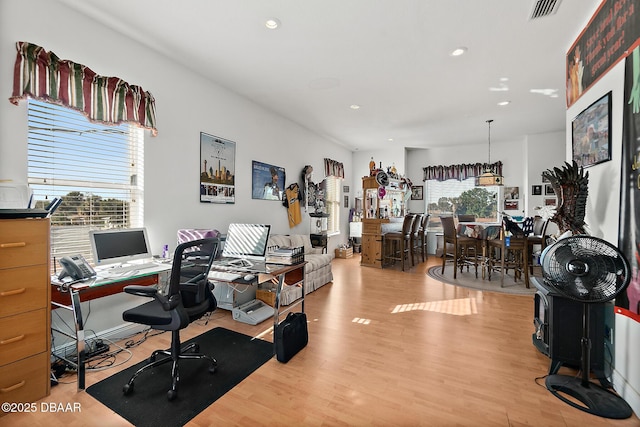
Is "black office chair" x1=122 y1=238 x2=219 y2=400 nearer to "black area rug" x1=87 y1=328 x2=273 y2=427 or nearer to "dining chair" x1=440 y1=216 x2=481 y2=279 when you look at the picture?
"black area rug" x1=87 y1=328 x2=273 y2=427

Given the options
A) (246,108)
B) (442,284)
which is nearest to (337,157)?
(246,108)

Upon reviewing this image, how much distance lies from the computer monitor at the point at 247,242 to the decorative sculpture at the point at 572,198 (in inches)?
101

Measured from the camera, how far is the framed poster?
379 cm

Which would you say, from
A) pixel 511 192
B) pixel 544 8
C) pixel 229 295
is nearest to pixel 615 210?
pixel 544 8

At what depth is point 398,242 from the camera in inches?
262

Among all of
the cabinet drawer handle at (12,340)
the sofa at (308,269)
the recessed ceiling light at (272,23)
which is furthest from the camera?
the sofa at (308,269)

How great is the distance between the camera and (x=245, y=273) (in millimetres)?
2564

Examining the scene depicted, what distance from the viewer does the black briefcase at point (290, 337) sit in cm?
242

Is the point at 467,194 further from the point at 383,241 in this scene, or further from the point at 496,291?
the point at 496,291

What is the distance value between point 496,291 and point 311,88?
419cm

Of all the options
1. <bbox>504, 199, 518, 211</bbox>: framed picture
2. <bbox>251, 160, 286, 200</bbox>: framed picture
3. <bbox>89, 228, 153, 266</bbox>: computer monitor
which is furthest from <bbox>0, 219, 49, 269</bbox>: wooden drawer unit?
<bbox>504, 199, 518, 211</bbox>: framed picture

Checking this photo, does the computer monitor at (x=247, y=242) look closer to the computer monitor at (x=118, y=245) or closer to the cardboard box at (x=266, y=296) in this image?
the computer monitor at (x=118, y=245)

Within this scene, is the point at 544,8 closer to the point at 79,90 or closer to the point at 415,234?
the point at 79,90

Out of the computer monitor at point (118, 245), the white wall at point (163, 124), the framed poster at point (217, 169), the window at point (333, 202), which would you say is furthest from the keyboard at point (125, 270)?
the window at point (333, 202)
